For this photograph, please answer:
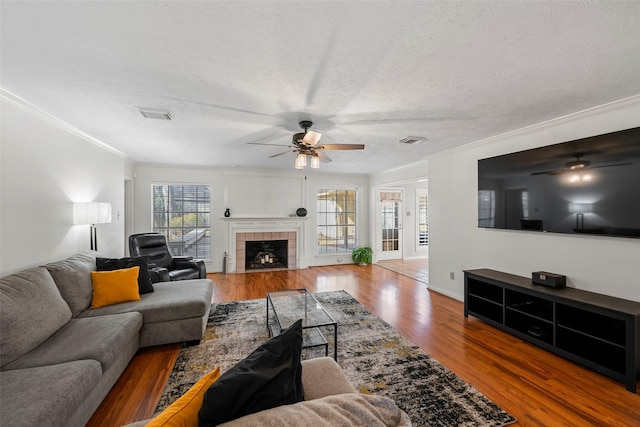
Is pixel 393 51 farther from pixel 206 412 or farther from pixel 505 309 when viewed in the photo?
pixel 505 309

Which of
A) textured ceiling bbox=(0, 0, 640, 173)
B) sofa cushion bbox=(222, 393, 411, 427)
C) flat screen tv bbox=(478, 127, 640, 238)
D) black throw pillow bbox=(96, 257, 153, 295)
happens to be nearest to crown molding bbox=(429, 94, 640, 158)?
textured ceiling bbox=(0, 0, 640, 173)

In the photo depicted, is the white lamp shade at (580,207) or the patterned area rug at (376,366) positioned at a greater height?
the white lamp shade at (580,207)

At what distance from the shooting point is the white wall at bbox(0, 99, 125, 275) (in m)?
2.34

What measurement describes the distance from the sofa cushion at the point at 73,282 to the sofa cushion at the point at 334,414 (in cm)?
260

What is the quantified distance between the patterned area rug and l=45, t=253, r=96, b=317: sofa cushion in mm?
1061

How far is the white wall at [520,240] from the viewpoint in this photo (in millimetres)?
2508

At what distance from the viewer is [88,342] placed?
1.98 meters

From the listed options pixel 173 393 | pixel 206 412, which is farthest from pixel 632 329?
pixel 173 393

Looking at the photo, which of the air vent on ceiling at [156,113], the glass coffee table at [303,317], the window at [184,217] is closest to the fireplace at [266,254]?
the window at [184,217]

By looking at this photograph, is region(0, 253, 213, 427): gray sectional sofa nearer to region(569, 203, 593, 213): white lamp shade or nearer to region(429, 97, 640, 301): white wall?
region(429, 97, 640, 301): white wall

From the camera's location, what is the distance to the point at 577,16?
4.68 ft

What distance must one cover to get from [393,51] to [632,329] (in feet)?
9.10

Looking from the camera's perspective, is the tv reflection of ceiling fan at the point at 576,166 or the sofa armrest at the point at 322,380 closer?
the sofa armrest at the point at 322,380

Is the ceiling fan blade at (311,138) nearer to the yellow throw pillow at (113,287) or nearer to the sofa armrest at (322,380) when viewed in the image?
the sofa armrest at (322,380)
